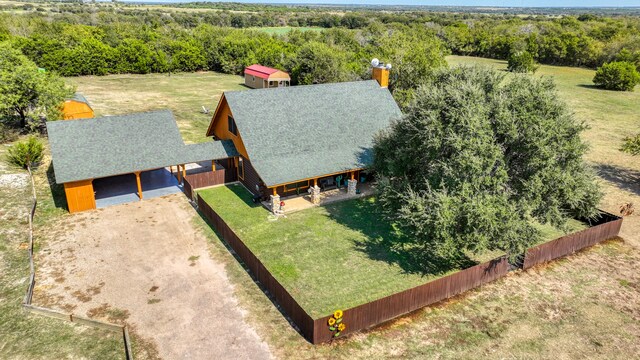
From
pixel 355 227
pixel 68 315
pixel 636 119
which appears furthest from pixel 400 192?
pixel 636 119

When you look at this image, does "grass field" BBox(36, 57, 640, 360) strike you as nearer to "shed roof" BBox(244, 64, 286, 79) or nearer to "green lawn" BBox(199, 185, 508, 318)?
"green lawn" BBox(199, 185, 508, 318)

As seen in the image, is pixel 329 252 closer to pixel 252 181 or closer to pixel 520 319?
pixel 252 181

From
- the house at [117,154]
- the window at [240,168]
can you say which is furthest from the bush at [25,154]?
the window at [240,168]

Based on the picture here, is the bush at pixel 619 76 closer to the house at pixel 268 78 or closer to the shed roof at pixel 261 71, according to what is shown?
the house at pixel 268 78

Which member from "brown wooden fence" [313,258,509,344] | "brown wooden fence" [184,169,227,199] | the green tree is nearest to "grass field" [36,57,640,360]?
"brown wooden fence" [313,258,509,344]

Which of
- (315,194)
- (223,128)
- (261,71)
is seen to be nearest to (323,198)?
(315,194)
